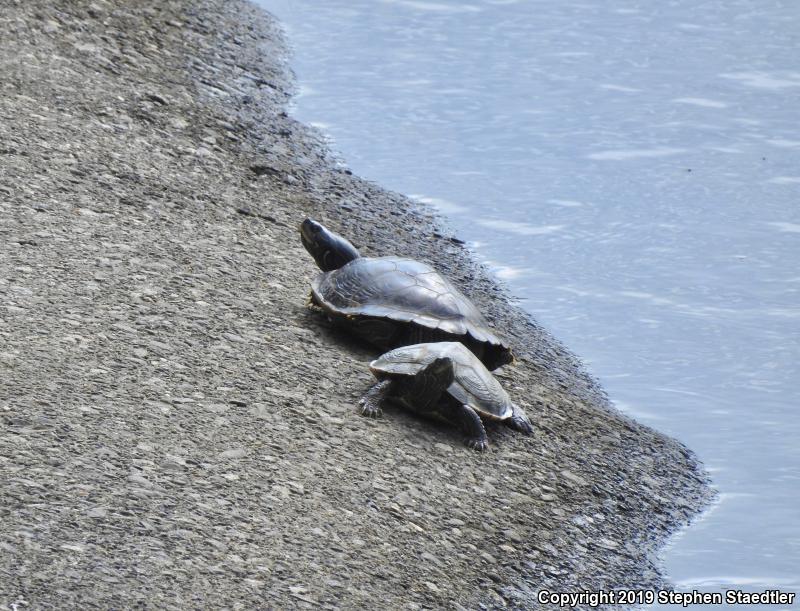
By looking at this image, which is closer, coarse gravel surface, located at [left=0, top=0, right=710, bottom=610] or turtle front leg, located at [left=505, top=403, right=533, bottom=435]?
coarse gravel surface, located at [left=0, top=0, right=710, bottom=610]

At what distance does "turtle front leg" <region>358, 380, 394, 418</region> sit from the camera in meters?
6.55

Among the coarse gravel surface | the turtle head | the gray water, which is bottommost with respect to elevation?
the coarse gravel surface

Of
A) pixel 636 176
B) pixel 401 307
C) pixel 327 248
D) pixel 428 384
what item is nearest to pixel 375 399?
pixel 428 384

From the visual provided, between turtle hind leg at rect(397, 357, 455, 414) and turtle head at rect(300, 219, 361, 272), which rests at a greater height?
turtle head at rect(300, 219, 361, 272)

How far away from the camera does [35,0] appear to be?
36.7 ft

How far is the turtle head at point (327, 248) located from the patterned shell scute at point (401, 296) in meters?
0.28

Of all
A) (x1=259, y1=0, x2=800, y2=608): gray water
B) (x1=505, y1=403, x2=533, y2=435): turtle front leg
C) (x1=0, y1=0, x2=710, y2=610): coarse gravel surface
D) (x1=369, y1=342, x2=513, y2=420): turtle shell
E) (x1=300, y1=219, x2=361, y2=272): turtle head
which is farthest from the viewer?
(x1=259, y1=0, x2=800, y2=608): gray water

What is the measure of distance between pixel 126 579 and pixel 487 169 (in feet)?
26.4

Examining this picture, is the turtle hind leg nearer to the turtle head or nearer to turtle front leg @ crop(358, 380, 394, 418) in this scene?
turtle front leg @ crop(358, 380, 394, 418)

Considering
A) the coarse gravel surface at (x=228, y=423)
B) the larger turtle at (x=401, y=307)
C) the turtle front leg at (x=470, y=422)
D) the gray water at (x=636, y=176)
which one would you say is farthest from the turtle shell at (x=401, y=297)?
the gray water at (x=636, y=176)

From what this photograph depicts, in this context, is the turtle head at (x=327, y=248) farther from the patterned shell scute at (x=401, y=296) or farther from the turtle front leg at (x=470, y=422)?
the turtle front leg at (x=470, y=422)

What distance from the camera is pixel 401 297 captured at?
A: 285 inches

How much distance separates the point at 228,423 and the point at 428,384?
1099mm

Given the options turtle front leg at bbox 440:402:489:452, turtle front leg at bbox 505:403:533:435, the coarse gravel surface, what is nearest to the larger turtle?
the coarse gravel surface
